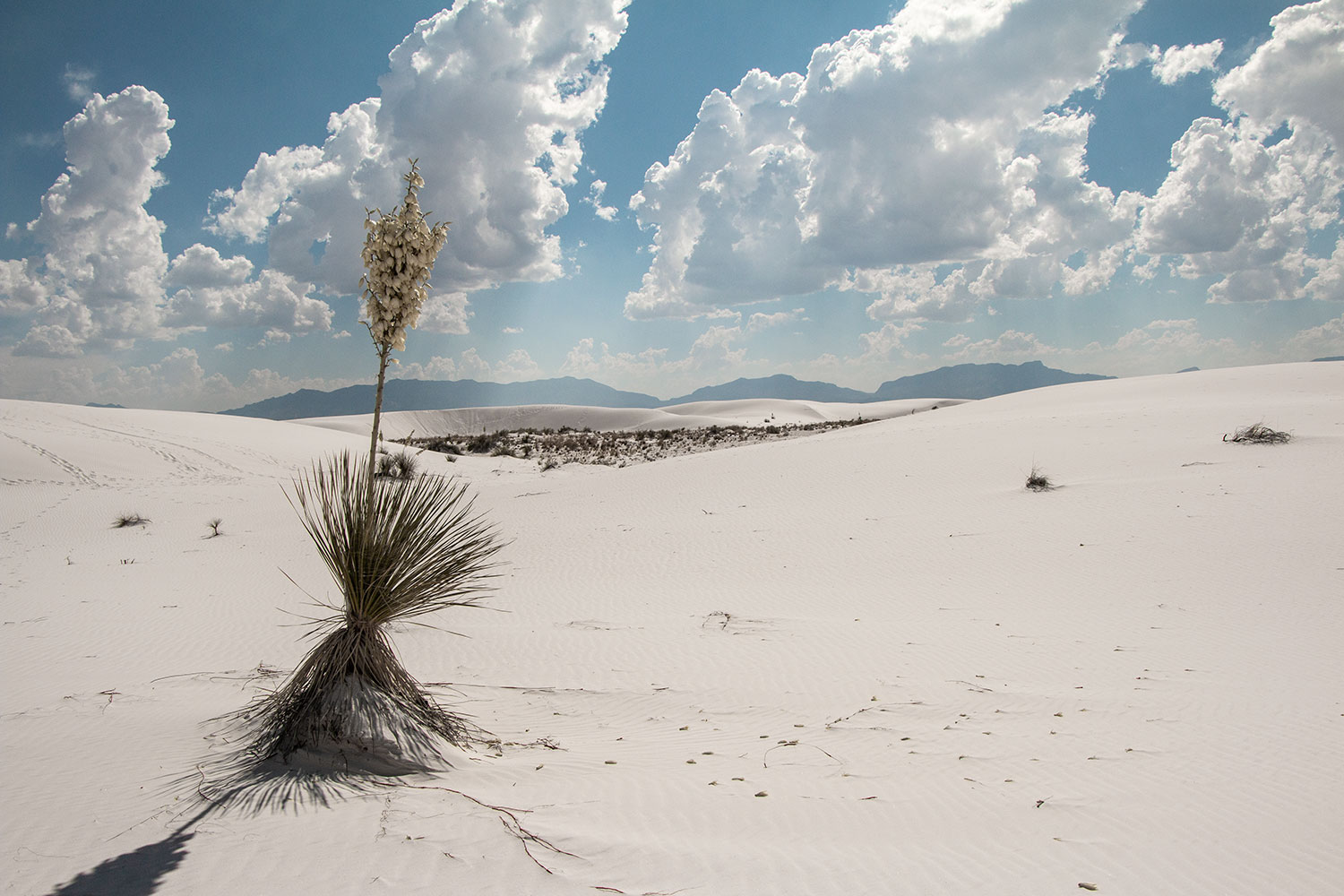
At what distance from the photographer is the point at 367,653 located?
3701mm

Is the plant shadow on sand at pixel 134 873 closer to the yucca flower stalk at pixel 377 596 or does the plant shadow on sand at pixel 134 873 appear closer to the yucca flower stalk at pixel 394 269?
the yucca flower stalk at pixel 377 596

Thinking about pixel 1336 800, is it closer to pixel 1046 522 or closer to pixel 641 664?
pixel 641 664

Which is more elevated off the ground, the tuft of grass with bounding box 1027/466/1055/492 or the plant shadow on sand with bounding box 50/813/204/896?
the tuft of grass with bounding box 1027/466/1055/492

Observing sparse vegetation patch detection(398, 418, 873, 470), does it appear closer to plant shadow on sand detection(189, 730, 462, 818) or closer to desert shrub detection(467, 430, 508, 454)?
desert shrub detection(467, 430, 508, 454)

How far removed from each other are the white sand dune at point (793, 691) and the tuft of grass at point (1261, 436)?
499 mm

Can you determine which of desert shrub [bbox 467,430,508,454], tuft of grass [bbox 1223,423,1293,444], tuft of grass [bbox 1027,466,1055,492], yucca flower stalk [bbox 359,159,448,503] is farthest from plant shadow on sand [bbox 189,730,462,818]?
desert shrub [bbox 467,430,508,454]

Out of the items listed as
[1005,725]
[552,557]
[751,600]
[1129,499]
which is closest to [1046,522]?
[1129,499]

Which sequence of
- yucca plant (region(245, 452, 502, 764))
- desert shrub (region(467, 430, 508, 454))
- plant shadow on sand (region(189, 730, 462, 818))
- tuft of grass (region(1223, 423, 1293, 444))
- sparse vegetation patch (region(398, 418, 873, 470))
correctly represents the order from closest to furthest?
plant shadow on sand (region(189, 730, 462, 818))
yucca plant (region(245, 452, 502, 764))
tuft of grass (region(1223, 423, 1293, 444))
sparse vegetation patch (region(398, 418, 873, 470))
desert shrub (region(467, 430, 508, 454))

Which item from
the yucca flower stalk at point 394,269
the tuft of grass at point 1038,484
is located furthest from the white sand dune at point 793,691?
the yucca flower stalk at point 394,269

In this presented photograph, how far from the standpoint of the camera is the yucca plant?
3.48m

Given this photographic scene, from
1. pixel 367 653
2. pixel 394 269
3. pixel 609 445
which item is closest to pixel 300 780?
pixel 367 653

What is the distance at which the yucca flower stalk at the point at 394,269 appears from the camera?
380 cm

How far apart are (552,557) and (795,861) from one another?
323 inches

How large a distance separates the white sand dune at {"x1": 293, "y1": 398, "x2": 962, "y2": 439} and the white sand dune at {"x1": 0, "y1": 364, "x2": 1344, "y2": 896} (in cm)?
5115
